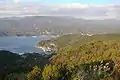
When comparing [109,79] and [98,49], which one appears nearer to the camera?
[109,79]

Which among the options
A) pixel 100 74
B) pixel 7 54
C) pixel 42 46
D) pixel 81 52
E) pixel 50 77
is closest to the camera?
pixel 100 74

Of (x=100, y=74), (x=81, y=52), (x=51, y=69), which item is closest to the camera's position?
(x=100, y=74)

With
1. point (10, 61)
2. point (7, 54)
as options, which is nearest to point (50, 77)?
point (10, 61)

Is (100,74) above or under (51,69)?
above

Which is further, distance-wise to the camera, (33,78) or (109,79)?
(33,78)

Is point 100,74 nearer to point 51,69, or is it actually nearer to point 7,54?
point 51,69

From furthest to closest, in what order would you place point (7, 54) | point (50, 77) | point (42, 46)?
1. point (42, 46)
2. point (7, 54)
3. point (50, 77)

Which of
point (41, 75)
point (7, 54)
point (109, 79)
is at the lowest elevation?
point (7, 54)

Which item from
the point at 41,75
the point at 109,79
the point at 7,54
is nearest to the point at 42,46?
the point at 7,54

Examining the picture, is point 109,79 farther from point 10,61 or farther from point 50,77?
point 10,61
